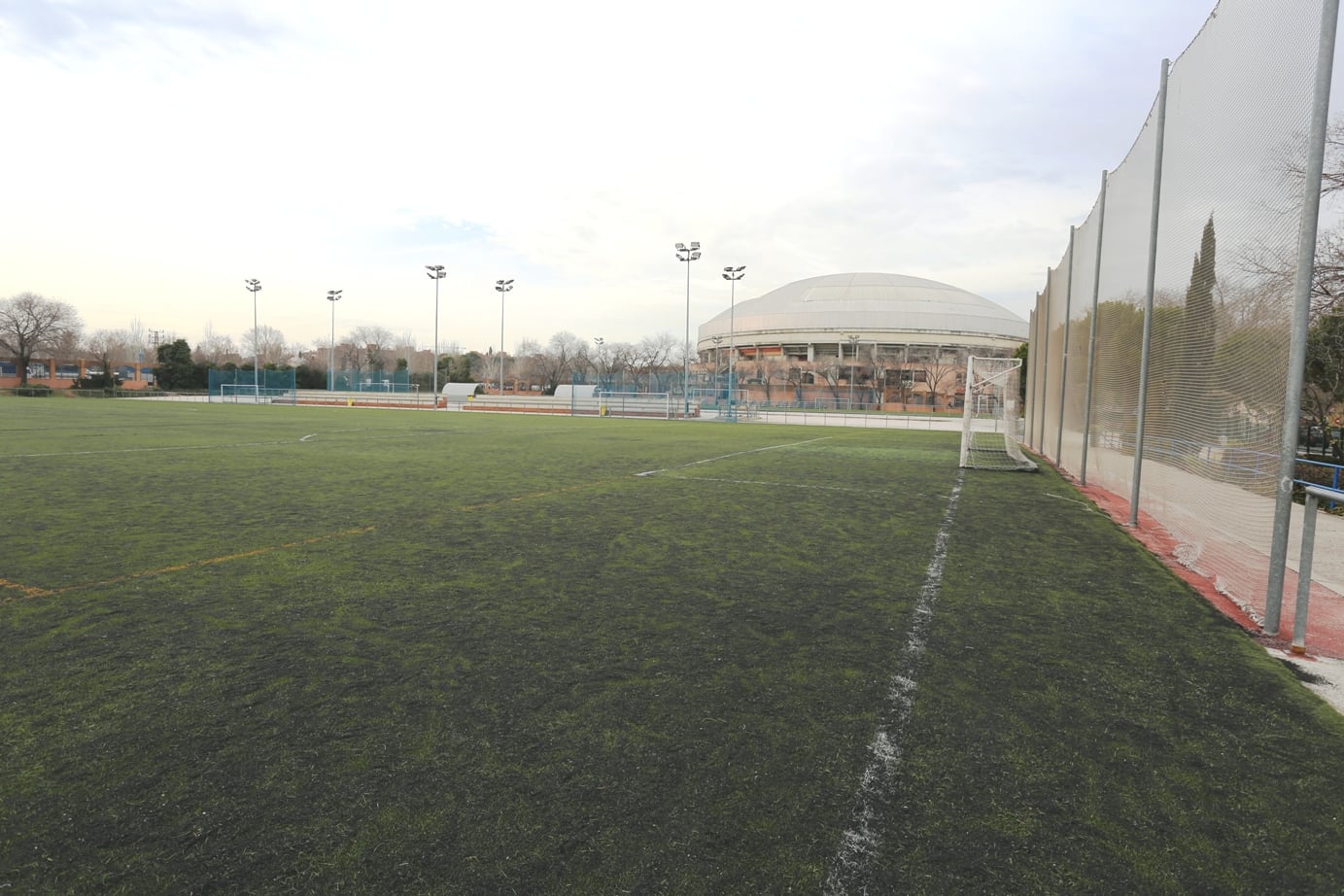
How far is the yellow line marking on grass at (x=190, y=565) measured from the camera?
486 centimetres

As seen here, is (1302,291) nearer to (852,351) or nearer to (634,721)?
(634,721)

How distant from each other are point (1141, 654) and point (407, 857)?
386 centimetres

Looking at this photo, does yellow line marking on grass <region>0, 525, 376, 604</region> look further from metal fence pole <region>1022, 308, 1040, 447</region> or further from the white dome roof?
the white dome roof

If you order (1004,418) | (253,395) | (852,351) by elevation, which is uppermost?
(852,351)

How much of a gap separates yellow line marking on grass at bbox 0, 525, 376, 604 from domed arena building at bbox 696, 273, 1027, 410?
69982 millimetres

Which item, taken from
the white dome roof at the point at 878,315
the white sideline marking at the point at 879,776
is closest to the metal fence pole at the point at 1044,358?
the white sideline marking at the point at 879,776

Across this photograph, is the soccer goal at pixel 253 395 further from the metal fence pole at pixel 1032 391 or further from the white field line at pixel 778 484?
the white field line at pixel 778 484

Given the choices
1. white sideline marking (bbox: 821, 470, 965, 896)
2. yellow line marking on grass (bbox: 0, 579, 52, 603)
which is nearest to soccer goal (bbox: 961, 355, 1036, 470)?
white sideline marking (bbox: 821, 470, 965, 896)

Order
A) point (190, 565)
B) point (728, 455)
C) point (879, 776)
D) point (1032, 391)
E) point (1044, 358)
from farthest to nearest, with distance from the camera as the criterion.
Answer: point (1032, 391) → point (1044, 358) → point (728, 455) → point (190, 565) → point (879, 776)

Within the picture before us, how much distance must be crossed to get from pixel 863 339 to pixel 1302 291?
317 ft

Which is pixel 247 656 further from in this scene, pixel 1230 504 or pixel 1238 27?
pixel 1238 27

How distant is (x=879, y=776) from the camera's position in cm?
274

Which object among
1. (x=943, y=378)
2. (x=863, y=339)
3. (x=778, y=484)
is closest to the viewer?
(x=778, y=484)

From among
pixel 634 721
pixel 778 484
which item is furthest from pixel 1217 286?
pixel 778 484
